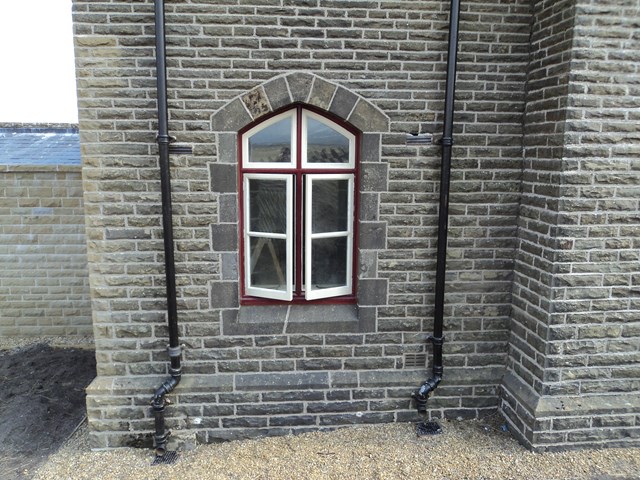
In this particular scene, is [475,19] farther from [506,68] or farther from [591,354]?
[591,354]

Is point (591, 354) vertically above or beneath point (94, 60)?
beneath

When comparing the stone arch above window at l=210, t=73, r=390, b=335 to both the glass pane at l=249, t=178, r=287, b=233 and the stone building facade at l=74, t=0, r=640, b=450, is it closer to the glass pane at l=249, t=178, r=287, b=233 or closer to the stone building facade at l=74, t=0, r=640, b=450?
the stone building facade at l=74, t=0, r=640, b=450

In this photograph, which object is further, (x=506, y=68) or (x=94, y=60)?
(x=506, y=68)

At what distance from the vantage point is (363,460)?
13.0 feet

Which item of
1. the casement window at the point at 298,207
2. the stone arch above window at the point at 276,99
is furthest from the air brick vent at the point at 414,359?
the stone arch above window at the point at 276,99

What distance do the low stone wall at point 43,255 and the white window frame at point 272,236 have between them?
3970mm

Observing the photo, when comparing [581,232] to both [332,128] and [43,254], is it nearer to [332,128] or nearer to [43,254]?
[332,128]

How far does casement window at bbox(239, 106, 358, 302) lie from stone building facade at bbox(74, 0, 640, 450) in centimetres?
9

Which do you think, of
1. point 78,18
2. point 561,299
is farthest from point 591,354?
point 78,18

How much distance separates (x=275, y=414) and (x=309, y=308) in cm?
100

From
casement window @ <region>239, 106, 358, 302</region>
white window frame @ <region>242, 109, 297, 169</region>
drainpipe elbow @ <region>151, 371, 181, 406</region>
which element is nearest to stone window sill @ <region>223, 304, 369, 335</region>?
casement window @ <region>239, 106, 358, 302</region>

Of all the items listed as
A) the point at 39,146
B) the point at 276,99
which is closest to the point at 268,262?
the point at 276,99

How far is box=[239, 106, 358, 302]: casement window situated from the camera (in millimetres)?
4168

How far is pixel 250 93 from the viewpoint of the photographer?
13.0ft
